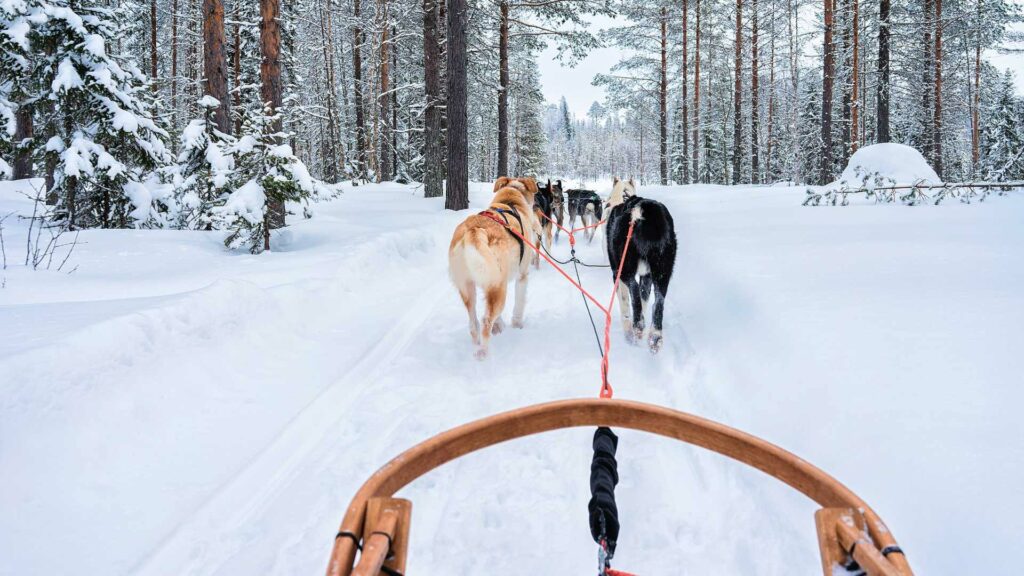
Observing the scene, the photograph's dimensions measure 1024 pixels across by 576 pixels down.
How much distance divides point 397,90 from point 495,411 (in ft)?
65.7

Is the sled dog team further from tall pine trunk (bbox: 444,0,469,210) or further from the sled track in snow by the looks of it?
tall pine trunk (bbox: 444,0,469,210)

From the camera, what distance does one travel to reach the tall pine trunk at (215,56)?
8914mm

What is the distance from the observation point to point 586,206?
11094 millimetres

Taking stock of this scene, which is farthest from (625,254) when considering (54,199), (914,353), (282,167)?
(54,199)

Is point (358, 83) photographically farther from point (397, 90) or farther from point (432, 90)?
point (432, 90)

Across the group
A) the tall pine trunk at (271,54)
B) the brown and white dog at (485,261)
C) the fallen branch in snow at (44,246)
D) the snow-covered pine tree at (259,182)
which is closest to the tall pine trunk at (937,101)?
the brown and white dog at (485,261)

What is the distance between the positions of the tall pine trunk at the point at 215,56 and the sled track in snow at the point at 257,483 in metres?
7.52

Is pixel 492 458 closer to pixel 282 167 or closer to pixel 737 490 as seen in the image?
pixel 737 490

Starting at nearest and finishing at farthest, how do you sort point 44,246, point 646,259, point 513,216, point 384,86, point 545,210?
point 646,259
point 513,216
point 44,246
point 545,210
point 384,86

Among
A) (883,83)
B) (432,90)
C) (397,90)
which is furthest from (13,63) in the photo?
(883,83)

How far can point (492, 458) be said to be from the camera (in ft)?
8.29

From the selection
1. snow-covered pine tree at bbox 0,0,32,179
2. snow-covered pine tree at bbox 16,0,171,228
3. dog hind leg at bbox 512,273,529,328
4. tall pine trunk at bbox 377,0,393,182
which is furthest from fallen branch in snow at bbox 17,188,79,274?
tall pine trunk at bbox 377,0,393,182

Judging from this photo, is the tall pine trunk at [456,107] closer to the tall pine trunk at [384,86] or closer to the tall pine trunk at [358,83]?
the tall pine trunk at [384,86]

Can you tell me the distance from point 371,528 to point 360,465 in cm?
166
